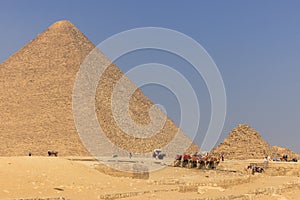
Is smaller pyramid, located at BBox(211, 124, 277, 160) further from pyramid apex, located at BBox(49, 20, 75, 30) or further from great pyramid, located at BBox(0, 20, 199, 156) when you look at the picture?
pyramid apex, located at BBox(49, 20, 75, 30)

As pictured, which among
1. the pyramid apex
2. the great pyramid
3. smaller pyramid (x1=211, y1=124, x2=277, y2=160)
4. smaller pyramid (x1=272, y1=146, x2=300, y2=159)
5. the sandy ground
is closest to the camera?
the sandy ground

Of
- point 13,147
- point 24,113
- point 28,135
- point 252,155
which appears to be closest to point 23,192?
point 252,155

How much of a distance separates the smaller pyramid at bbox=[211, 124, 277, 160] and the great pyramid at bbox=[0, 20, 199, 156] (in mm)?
13047

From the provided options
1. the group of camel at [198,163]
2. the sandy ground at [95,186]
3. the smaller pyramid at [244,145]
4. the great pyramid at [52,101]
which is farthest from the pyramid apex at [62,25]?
the sandy ground at [95,186]

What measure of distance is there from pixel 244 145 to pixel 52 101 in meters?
27.7

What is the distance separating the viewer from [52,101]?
6875 cm

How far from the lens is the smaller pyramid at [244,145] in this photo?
1854 inches

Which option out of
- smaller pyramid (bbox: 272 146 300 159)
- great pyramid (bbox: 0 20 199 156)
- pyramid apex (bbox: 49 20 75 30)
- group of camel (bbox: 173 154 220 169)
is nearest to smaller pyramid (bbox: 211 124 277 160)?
smaller pyramid (bbox: 272 146 300 159)

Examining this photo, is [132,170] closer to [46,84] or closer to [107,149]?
[107,149]

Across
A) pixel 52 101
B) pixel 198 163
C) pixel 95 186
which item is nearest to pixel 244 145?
pixel 198 163

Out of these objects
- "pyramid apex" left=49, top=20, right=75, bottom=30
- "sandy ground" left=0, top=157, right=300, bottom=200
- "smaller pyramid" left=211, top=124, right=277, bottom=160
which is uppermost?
"pyramid apex" left=49, top=20, right=75, bottom=30

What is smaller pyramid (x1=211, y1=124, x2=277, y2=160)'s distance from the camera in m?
47.1

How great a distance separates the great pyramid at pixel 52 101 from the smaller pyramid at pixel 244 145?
42.8ft

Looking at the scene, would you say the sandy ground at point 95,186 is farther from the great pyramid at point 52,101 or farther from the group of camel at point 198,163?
the great pyramid at point 52,101
